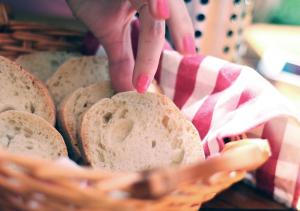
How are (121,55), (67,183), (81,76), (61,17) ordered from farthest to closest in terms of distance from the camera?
1. (61,17)
2. (81,76)
3. (121,55)
4. (67,183)

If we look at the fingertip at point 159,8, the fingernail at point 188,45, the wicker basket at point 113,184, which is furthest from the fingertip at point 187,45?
the wicker basket at point 113,184

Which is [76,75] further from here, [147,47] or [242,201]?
[242,201]

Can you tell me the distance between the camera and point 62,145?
676 millimetres

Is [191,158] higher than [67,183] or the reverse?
the reverse

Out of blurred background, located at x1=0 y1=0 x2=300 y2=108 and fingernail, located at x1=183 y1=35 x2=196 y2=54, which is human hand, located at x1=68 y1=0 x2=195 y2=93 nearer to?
fingernail, located at x1=183 y1=35 x2=196 y2=54

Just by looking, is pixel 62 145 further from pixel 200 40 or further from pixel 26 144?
pixel 200 40

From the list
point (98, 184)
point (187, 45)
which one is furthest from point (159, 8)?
point (98, 184)

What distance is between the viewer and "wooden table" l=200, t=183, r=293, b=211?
2.18 ft

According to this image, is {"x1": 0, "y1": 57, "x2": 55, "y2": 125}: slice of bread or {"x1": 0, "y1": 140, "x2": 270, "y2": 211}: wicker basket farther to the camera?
{"x1": 0, "y1": 57, "x2": 55, "y2": 125}: slice of bread

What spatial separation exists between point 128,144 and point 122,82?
126 mm

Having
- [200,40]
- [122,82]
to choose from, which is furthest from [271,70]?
[122,82]

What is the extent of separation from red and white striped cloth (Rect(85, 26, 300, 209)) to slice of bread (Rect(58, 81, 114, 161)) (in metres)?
0.12

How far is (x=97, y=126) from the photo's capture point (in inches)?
27.6

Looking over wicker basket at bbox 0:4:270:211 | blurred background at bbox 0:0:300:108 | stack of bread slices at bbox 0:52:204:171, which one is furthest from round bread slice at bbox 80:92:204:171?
blurred background at bbox 0:0:300:108
